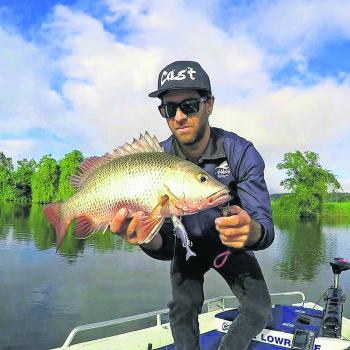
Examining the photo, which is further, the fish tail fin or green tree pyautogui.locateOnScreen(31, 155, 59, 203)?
green tree pyautogui.locateOnScreen(31, 155, 59, 203)

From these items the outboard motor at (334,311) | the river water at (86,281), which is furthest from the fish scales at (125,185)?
the river water at (86,281)

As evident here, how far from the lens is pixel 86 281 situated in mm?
23625

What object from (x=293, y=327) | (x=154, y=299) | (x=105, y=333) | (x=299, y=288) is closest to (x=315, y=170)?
(x=299, y=288)

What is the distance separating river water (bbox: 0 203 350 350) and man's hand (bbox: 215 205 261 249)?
44.7 feet

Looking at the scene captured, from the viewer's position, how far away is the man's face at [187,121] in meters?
3.99

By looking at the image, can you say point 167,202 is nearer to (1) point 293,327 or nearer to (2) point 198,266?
(2) point 198,266

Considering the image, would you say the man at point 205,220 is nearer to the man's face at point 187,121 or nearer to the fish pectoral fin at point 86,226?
the man's face at point 187,121

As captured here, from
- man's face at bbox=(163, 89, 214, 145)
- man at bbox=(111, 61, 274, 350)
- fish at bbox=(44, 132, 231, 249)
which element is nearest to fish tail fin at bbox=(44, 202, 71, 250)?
fish at bbox=(44, 132, 231, 249)

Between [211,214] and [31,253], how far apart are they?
28.8 m

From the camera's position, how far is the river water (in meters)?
17.1

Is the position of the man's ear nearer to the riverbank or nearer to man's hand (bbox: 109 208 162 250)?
man's hand (bbox: 109 208 162 250)

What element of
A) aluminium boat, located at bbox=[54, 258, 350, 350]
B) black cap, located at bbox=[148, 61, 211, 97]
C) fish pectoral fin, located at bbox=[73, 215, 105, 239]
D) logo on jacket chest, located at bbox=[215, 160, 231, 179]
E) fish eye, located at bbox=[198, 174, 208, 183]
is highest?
black cap, located at bbox=[148, 61, 211, 97]

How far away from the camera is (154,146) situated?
3758 mm

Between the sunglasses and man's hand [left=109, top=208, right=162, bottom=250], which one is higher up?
the sunglasses
